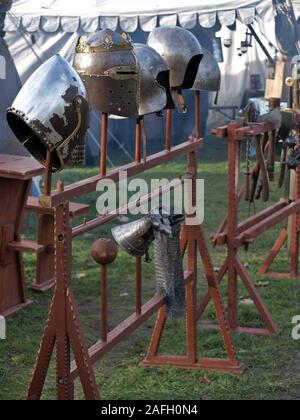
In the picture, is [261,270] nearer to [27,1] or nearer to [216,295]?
[216,295]

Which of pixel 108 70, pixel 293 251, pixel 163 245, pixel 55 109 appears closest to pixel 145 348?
pixel 163 245

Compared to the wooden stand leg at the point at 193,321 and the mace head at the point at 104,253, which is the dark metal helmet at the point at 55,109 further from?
the wooden stand leg at the point at 193,321

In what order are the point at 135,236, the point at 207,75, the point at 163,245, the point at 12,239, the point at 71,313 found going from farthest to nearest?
the point at 12,239, the point at 207,75, the point at 163,245, the point at 135,236, the point at 71,313

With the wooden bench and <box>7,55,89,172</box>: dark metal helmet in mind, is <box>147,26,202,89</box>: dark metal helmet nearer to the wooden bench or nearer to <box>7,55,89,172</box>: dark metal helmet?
<box>7,55,89,172</box>: dark metal helmet

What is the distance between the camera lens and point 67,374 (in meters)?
3.46

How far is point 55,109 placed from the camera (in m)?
3.10

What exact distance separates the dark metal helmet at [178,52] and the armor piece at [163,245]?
775mm

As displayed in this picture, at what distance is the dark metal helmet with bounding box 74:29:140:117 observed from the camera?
3537 mm

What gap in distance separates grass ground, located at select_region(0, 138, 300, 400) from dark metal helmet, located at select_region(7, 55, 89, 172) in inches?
67.8

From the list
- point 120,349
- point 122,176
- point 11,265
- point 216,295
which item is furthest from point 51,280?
point 122,176

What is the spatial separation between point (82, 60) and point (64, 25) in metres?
8.51

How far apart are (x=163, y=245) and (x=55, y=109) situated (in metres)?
1.36

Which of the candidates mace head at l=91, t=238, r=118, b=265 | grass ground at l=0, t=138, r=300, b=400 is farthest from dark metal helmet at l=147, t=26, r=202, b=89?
grass ground at l=0, t=138, r=300, b=400

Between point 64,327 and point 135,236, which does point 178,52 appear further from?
point 64,327
